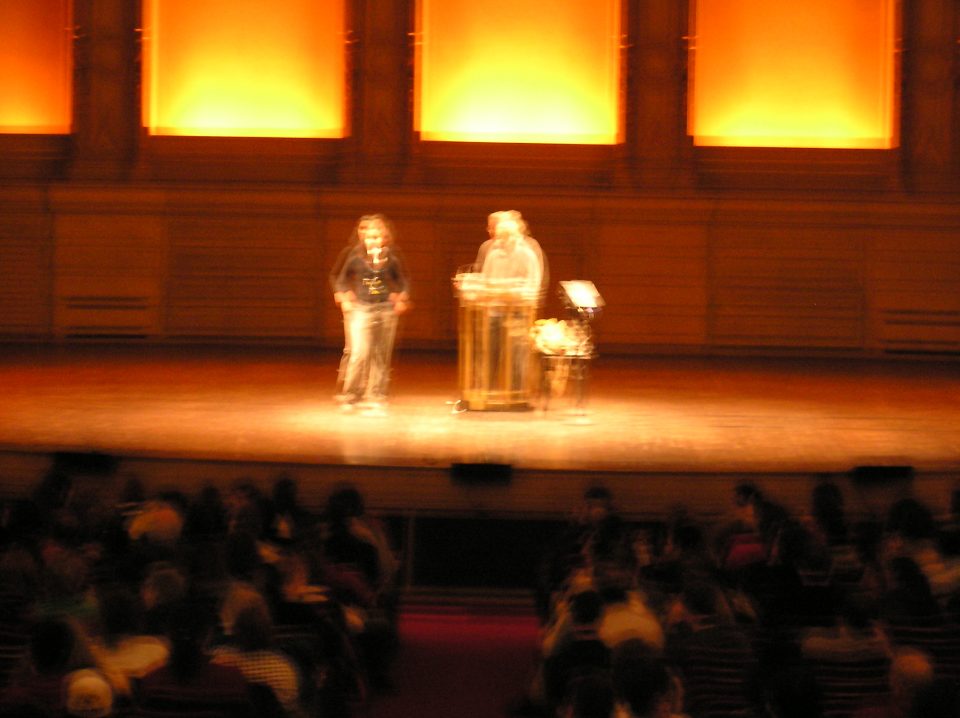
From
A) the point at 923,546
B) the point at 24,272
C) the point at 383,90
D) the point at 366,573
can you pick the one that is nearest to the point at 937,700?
the point at 923,546

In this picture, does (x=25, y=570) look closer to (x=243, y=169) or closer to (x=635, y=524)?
(x=635, y=524)

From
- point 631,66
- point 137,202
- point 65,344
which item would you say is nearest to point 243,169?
point 137,202

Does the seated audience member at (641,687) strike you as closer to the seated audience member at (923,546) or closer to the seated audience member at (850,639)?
the seated audience member at (850,639)

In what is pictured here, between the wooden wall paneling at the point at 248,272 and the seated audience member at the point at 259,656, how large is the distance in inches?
530

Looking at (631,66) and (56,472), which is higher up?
(631,66)

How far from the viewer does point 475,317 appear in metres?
11.7

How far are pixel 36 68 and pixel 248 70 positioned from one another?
269cm

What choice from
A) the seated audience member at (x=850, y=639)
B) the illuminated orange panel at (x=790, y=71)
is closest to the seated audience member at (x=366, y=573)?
the seated audience member at (x=850, y=639)

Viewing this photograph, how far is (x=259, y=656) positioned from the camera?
14.9ft

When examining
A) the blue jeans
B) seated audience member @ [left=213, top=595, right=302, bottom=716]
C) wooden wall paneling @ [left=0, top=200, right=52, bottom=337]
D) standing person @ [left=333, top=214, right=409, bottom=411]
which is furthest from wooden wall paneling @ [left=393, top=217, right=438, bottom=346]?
seated audience member @ [left=213, top=595, right=302, bottom=716]

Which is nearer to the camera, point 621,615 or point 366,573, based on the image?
point 621,615

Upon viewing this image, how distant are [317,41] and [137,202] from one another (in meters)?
3.08

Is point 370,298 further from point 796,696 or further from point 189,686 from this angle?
point 796,696

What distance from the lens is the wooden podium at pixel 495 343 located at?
11617 millimetres
